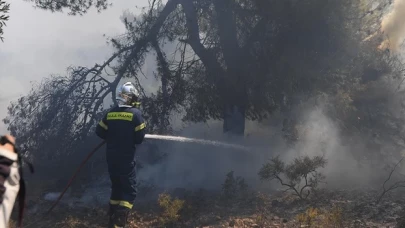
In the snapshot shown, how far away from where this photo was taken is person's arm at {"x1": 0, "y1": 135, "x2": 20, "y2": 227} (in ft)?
5.55

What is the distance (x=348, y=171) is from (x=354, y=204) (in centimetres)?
318

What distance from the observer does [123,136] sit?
17.5 ft

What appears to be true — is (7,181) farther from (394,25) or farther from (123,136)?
(394,25)

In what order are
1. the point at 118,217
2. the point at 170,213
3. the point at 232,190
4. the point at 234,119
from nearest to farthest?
1. the point at 118,217
2. the point at 170,213
3. the point at 232,190
4. the point at 234,119

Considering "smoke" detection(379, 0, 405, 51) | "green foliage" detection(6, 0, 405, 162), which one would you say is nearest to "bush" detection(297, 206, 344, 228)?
"green foliage" detection(6, 0, 405, 162)

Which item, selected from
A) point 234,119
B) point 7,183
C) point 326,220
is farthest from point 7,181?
point 234,119

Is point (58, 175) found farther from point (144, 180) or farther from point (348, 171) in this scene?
point (348, 171)

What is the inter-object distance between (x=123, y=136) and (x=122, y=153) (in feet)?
0.66

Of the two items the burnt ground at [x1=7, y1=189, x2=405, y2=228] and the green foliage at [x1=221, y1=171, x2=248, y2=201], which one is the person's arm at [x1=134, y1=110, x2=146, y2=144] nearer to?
the burnt ground at [x1=7, y1=189, x2=405, y2=228]

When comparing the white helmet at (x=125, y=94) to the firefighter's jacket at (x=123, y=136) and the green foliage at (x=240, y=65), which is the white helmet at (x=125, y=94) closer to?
the firefighter's jacket at (x=123, y=136)

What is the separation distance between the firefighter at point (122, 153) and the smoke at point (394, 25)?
1132cm

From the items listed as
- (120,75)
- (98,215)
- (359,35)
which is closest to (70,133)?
(120,75)

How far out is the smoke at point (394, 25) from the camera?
14734 millimetres

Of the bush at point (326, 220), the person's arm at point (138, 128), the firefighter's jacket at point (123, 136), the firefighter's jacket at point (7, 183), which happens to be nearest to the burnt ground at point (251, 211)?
the bush at point (326, 220)
